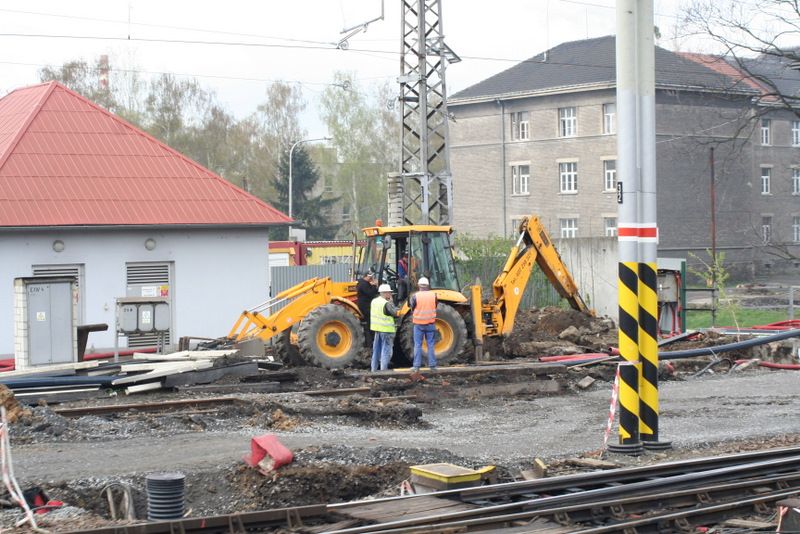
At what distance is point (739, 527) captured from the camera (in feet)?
30.3

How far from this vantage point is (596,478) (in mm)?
10875

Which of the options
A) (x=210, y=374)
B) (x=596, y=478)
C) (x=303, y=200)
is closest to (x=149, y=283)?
(x=210, y=374)

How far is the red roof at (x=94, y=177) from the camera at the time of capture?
27.2 meters

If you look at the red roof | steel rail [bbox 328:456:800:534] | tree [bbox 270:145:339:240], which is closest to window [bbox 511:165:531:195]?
tree [bbox 270:145:339:240]

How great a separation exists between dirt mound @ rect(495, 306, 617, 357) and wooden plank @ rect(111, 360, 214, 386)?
7322mm

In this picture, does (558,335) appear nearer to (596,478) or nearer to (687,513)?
(596,478)

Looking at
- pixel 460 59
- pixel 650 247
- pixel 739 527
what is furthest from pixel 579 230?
pixel 739 527

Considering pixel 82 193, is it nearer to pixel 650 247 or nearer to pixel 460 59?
pixel 460 59

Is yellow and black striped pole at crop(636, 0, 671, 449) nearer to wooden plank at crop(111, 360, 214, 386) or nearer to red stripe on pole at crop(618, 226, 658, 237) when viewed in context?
red stripe on pole at crop(618, 226, 658, 237)

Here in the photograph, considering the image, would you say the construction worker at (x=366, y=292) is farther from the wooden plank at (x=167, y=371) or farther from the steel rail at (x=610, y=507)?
the steel rail at (x=610, y=507)

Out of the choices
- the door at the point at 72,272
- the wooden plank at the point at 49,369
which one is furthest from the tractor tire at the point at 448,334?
the door at the point at 72,272

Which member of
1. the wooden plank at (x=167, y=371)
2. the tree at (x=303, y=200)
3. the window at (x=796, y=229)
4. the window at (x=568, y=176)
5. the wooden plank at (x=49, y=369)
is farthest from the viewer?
the tree at (x=303, y=200)

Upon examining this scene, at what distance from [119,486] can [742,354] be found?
16.3 meters

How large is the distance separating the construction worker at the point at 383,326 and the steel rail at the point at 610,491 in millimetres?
9756
